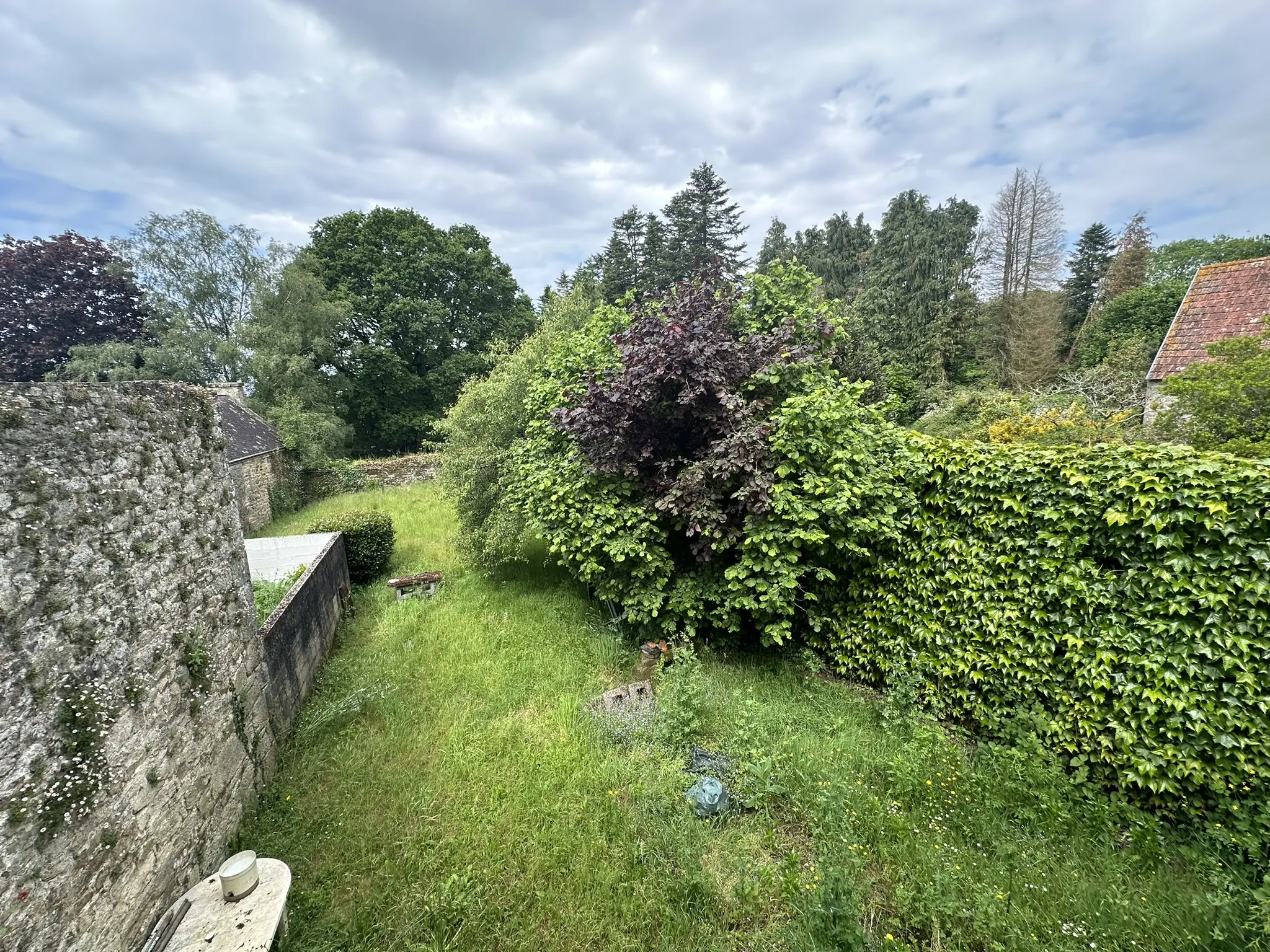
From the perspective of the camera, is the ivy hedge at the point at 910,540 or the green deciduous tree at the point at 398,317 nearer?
the ivy hedge at the point at 910,540

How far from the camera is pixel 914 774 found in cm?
393

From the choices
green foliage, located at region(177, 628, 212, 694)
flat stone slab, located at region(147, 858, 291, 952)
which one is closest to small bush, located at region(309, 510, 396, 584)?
green foliage, located at region(177, 628, 212, 694)

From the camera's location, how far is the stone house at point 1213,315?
389 inches

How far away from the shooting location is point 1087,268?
1181 inches

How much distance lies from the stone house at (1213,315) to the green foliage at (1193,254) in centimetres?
2543

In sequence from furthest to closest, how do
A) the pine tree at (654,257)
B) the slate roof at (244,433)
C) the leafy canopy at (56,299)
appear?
the pine tree at (654,257), the leafy canopy at (56,299), the slate roof at (244,433)

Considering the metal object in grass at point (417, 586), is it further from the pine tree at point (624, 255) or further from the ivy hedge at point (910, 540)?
the pine tree at point (624, 255)

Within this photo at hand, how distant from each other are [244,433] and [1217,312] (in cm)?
2609

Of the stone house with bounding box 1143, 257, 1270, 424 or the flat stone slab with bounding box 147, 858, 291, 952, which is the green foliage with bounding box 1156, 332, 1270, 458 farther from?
the flat stone slab with bounding box 147, 858, 291, 952

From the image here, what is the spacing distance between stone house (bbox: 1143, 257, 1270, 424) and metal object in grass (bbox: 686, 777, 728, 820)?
39.4 feet

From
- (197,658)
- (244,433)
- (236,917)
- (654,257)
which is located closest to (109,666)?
(197,658)

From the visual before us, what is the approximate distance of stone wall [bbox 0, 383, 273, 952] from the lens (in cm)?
217

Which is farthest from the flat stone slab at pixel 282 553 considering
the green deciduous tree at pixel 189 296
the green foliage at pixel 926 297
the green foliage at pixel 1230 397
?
the green foliage at pixel 926 297

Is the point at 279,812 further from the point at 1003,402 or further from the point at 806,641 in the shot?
→ the point at 1003,402
